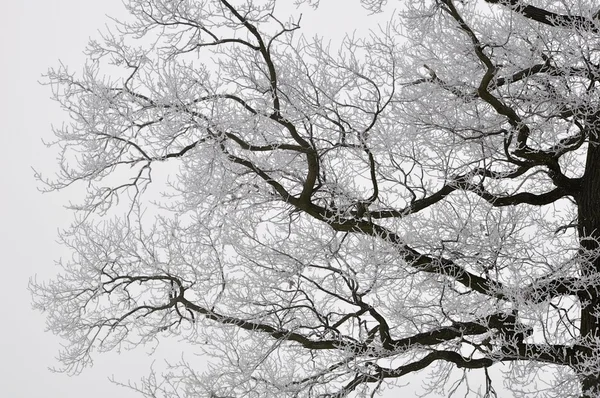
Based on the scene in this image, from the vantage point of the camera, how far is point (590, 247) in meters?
→ 6.32

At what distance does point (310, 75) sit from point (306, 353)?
103 inches

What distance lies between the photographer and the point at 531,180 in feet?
25.8

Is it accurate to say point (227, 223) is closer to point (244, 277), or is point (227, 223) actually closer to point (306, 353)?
point (244, 277)

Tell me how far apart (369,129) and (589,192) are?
2089 mm

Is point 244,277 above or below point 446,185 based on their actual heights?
below

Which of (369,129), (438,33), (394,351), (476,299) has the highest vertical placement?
(438,33)

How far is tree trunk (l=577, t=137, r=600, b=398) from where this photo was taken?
590 cm

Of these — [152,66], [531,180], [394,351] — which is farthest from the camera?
[531,180]

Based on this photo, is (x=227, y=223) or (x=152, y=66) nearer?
(x=152, y=66)

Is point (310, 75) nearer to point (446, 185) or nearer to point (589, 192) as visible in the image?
point (446, 185)

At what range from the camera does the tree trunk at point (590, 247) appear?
5.90m

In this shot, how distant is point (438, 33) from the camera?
6.88 m

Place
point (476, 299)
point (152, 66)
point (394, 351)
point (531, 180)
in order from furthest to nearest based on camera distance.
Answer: point (531, 180)
point (476, 299)
point (394, 351)
point (152, 66)

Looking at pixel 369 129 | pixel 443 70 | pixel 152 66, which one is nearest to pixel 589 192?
pixel 443 70
